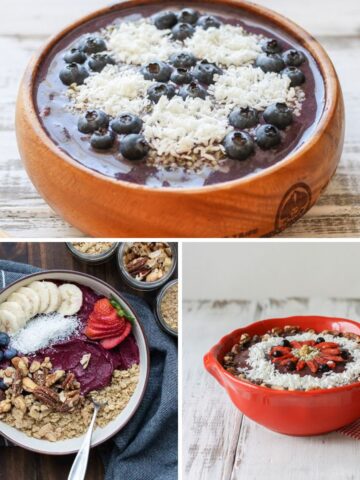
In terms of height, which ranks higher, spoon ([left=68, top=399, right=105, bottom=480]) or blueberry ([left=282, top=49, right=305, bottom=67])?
blueberry ([left=282, top=49, right=305, bottom=67])

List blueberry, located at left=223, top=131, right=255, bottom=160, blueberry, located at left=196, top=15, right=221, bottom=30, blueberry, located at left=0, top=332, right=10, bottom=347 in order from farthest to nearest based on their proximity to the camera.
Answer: blueberry, located at left=196, top=15, right=221, bottom=30, blueberry, located at left=0, top=332, right=10, bottom=347, blueberry, located at left=223, top=131, right=255, bottom=160

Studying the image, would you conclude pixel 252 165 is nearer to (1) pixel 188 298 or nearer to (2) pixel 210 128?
(2) pixel 210 128

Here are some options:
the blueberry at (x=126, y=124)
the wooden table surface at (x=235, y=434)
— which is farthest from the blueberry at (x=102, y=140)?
the wooden table surface at (x=235, y=434)

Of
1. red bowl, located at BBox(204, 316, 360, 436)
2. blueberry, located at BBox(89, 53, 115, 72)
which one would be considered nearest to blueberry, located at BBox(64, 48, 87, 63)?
blueberry, located at BBox(89, 53, 115, 72)

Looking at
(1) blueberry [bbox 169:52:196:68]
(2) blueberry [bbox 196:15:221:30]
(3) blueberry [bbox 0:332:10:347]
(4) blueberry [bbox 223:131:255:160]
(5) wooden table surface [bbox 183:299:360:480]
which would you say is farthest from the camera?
(2) blueberry [bbox 196:15:221:30]

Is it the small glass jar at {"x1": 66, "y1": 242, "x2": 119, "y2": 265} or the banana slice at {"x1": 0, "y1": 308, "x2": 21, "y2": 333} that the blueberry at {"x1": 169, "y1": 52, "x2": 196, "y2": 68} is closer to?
the small glass jar at {"x1": 66, "y1": 242, "x2": 119, "y2": 265}

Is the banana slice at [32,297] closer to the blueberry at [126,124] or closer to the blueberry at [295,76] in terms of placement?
the blueberry at [126,124]

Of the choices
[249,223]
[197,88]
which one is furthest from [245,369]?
[197,88]

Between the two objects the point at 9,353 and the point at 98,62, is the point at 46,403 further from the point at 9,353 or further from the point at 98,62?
the point at 98,62
